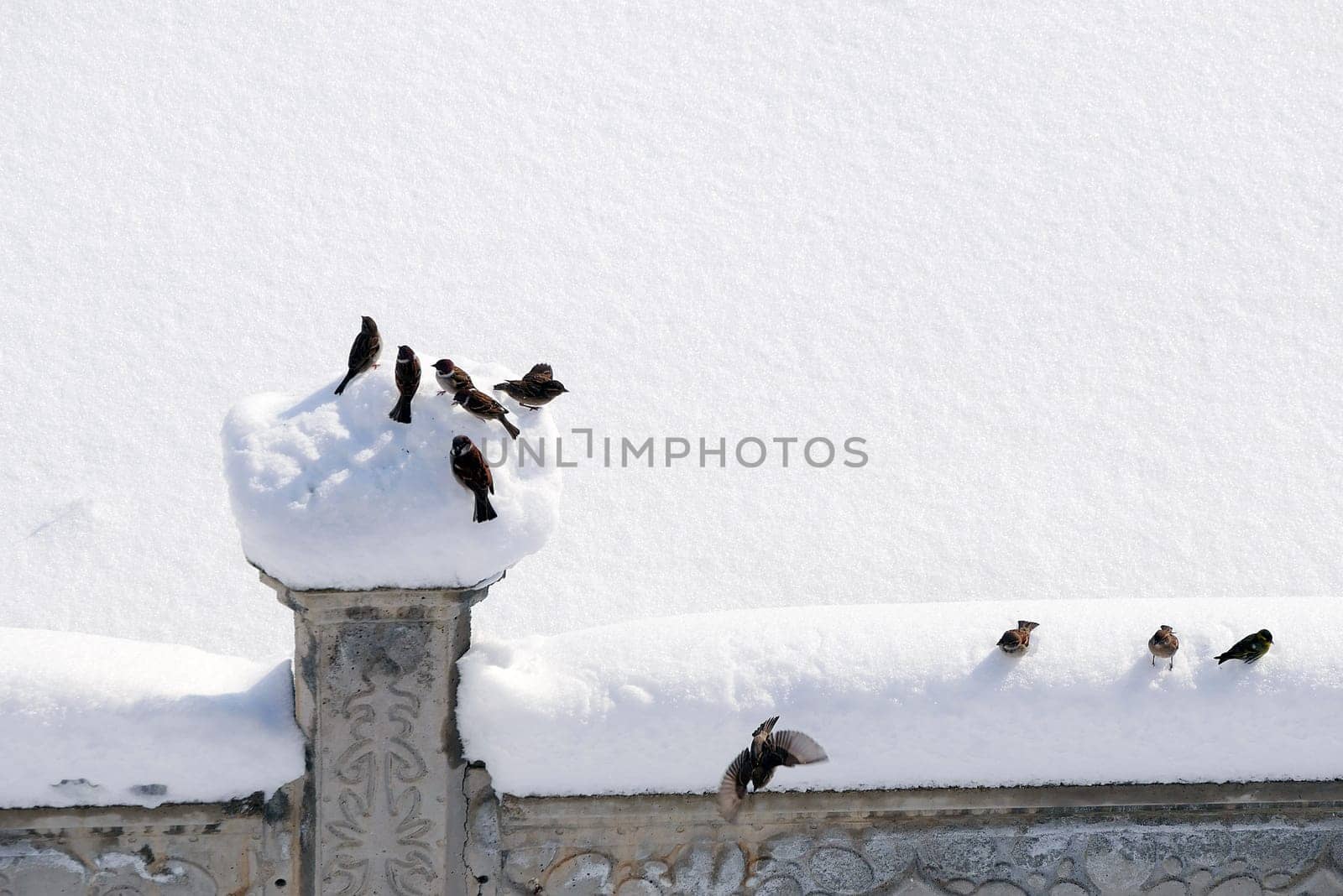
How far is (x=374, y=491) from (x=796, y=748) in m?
1.21

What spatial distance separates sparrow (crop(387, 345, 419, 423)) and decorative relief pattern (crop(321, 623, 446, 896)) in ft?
1.76

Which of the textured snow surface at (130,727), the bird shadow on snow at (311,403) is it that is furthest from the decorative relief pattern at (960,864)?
the bird shadow on snow at (311,403)

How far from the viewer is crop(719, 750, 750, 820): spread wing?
3.44 metres

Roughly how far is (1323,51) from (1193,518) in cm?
422

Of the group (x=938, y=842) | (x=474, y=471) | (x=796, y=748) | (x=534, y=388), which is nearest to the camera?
(x=474, y=471)

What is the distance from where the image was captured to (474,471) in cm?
320

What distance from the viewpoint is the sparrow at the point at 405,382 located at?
3.22m

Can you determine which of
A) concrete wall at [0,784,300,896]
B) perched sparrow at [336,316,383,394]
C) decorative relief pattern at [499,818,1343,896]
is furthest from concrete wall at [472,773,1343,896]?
perched sparrow at [336,316,383,394]

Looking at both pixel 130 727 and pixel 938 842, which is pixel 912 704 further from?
pixel 130 727

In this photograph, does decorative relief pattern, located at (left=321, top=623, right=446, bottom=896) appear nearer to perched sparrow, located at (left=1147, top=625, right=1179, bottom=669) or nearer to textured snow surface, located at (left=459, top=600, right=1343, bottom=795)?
textured snow surface, located at (left=459, top=600, right=1343, bottom=795)

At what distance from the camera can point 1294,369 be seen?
653 cm

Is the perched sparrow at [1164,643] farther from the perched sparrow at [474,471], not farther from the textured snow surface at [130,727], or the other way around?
the textured snow surface at [130,727]

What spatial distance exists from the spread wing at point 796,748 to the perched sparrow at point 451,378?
3.77ft

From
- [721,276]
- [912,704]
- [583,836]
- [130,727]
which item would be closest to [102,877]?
[130,727]
